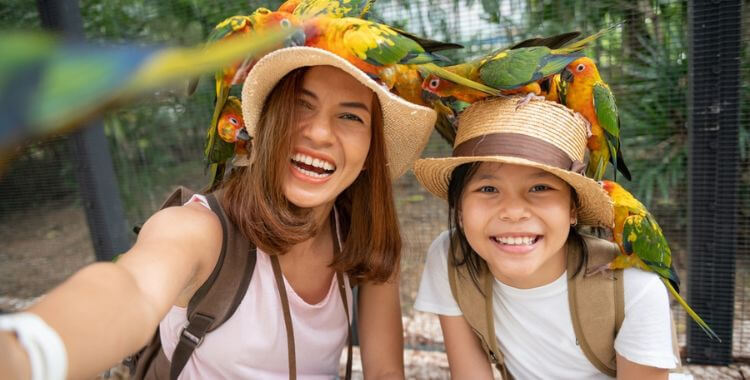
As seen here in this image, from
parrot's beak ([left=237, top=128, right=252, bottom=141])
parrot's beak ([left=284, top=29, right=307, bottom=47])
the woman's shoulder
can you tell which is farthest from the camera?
parrot's beak ([left=237, top=128, right=252, bottom=141])

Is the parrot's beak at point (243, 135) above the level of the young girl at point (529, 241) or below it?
above

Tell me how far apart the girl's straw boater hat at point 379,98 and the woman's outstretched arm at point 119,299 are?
1.05 ft

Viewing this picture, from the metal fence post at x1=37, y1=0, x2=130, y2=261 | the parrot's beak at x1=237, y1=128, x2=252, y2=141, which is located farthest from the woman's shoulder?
the metal fence post at x1=37, y1=0, x2=130, y2=261

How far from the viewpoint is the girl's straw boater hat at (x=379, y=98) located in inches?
37.9

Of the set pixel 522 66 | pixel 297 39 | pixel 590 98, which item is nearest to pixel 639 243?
pixel 590 98

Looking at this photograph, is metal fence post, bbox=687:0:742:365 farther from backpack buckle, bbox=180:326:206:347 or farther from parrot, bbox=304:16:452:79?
backpack buckle, bbox=180:326:206:347

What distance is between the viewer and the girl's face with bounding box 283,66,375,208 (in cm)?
107

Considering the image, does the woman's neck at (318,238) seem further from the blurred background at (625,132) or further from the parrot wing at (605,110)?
the parrot wing at (605,110)

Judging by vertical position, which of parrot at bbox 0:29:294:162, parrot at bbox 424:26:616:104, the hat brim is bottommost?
the hat brim

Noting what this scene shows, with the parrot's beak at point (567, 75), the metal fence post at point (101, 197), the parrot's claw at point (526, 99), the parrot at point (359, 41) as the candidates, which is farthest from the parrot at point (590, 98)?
the metal fence post at point (101, 197)

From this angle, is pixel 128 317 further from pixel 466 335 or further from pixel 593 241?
pixel 593 241

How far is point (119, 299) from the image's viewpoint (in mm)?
569

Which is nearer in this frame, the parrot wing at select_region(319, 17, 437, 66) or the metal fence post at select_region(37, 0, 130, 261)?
the parrot wing at select_region(319, 17, 437, 66)

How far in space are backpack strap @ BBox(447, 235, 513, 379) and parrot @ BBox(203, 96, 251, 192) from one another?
69 cm
